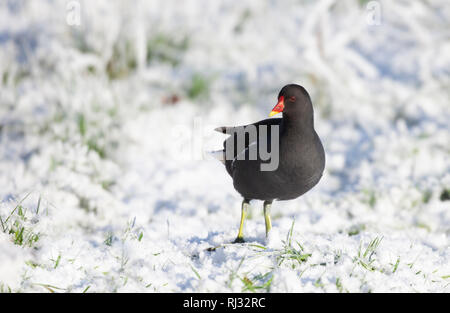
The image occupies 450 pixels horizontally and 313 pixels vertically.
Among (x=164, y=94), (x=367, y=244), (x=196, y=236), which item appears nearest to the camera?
(x=367, y=244)

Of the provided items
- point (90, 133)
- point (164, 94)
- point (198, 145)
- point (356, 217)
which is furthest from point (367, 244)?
point (164, 94)

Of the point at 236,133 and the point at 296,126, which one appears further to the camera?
the point at 236,133

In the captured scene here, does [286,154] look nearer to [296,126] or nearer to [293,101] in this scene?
[296,126]

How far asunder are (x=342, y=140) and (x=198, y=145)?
5.78 ft

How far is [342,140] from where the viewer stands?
5.50 metres

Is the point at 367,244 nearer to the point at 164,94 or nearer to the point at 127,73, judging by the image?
the point at 164,94

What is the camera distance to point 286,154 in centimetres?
238

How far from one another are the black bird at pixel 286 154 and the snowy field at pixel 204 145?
0.34m

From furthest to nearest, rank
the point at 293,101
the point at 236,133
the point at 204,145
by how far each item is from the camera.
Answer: the point at 204,145
the point at 236,133
the point at 293,101

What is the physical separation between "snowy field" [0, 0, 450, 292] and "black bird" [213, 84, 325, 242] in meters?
0.34

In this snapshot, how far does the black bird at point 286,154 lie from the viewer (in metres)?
2.37

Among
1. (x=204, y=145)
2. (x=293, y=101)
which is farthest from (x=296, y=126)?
(x=204, y=145)

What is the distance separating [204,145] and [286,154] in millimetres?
2207

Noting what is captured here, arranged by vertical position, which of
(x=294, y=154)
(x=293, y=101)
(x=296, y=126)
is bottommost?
(x=294, y=154)
